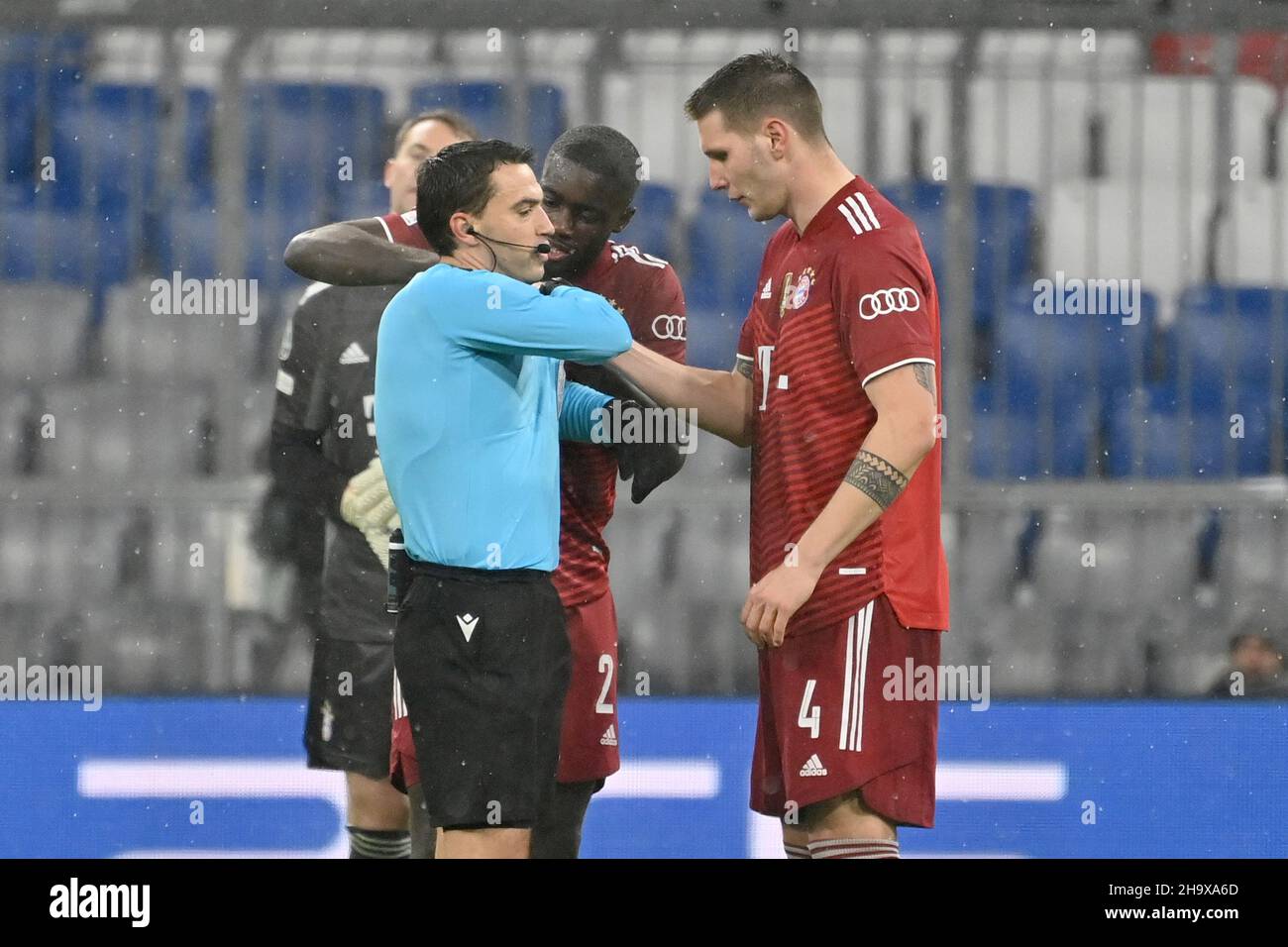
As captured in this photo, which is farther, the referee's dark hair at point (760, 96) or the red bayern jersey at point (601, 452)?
the red bayern jersey at point (601, 452)

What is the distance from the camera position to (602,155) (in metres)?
3.05

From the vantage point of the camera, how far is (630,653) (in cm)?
478

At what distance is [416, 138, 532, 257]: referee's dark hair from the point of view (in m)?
2.76

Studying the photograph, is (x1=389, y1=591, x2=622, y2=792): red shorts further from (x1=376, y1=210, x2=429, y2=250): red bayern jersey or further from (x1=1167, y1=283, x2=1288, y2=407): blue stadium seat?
(x1=1167, y1=283, x2=1288, y2=407): blue stadium seat

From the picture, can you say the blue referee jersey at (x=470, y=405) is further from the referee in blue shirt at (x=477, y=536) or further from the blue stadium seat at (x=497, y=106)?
the blue stadium seat at (x=497, y=106)

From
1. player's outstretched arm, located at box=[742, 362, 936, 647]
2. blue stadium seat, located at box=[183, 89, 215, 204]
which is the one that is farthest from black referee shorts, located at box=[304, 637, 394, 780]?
blue stadium seat, located at box=[183, 89, 215, 204]

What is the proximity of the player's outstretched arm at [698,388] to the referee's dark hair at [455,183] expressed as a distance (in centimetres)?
37

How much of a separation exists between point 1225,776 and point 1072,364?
1252 mm

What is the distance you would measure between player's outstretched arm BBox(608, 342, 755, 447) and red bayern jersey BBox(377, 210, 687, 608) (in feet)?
0.54

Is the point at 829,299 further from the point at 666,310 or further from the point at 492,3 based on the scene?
the point at 492,3

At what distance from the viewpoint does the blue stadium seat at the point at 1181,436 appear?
4852mm

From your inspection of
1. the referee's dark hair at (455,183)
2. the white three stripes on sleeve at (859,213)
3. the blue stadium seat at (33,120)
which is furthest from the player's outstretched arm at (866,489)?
the blue stadium seat at (33,120)

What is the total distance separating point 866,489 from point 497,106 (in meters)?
2.66
